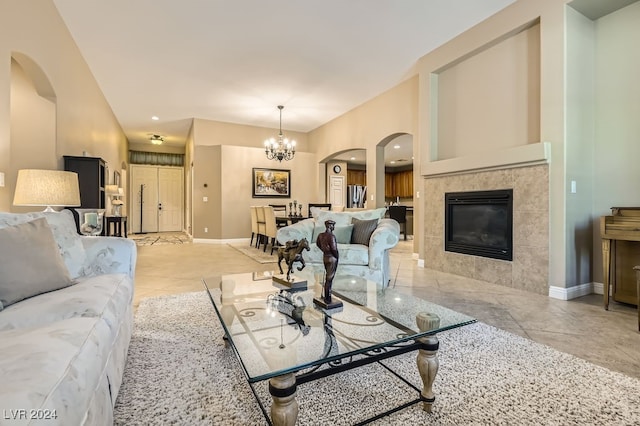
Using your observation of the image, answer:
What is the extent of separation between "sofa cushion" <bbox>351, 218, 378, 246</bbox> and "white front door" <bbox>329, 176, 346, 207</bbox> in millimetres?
5435

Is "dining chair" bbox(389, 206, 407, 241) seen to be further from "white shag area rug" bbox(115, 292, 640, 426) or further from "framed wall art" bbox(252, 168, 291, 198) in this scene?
"white shag area rug" bbox(115, 292, 640, 426)

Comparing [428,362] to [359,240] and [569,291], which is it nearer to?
[359,240]

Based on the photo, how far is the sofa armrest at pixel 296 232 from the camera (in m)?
3.56

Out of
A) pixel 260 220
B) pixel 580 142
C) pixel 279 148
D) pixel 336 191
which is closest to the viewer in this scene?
pixel 580 142

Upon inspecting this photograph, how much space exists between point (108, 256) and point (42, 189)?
100 cm

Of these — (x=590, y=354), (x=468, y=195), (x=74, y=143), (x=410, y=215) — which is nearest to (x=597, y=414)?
(x=590, y=354)

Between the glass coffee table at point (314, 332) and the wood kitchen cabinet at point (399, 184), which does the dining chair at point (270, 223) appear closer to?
the glass coffee table at point (314, 332)

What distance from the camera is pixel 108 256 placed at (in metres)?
1.98

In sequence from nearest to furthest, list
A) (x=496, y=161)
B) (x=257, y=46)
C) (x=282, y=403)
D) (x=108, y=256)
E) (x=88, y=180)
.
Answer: (x=282, y=403) → (x=108, y=256) → (x=496, y=161) → (x=88, y=180) → (x=257, y=46)

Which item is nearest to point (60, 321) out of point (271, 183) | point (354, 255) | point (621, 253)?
point (354, 255)

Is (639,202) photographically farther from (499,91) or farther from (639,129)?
(499,91)

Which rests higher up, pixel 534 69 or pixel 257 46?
pixel 257 46

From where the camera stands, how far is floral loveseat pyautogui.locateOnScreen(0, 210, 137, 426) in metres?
0.75

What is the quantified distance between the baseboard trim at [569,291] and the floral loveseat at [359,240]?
63.9 inches
